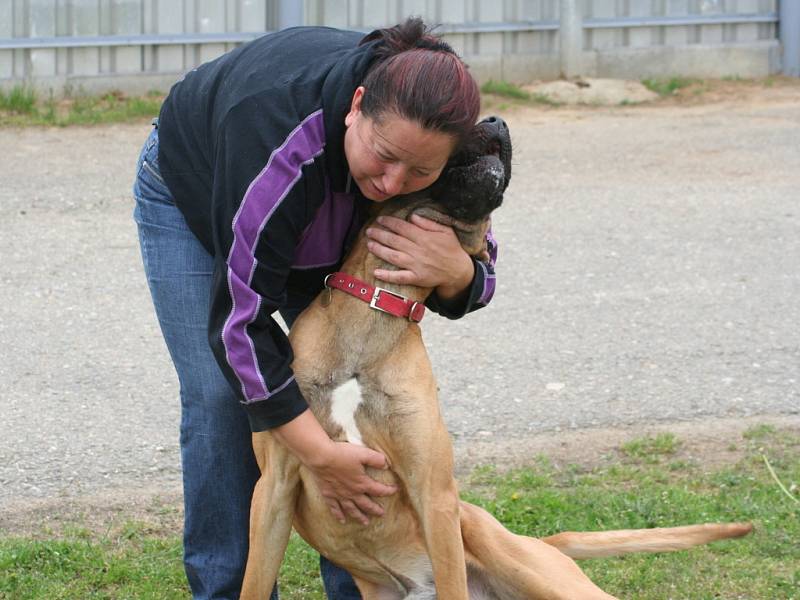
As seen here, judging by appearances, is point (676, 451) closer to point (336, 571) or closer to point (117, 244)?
point (336, 571)

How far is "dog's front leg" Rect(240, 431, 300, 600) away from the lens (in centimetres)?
326

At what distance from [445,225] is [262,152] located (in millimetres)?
670

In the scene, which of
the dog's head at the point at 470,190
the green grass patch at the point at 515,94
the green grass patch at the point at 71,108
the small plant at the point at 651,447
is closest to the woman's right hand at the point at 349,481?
the dog's head at the point at 470,190

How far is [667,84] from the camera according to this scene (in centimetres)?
1288

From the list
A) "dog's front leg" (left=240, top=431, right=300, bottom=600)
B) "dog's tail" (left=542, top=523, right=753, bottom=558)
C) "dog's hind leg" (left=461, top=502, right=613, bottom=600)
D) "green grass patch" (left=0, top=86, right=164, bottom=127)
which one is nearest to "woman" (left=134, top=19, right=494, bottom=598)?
"dog's front leg" (left=240, top=431, right=300, bottom=600)

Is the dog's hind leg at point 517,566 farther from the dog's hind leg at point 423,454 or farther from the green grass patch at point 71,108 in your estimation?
the green grass patch at point 71,108

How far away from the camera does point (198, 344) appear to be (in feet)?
11.0

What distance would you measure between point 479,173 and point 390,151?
0.41 meters

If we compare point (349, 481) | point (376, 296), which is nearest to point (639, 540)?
point (349, 481)

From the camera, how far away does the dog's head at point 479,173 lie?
3.11m

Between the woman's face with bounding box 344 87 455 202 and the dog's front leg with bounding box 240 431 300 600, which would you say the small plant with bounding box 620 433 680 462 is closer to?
the dog's front leg with bounding box 240 431 300 600

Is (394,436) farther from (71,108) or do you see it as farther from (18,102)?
(71,108)

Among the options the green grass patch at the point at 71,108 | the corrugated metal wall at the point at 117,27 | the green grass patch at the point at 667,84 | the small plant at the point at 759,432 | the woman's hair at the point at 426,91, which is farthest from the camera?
the green grass patch at the point at 667,84

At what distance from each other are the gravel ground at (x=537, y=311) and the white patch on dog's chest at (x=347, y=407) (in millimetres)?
1716
